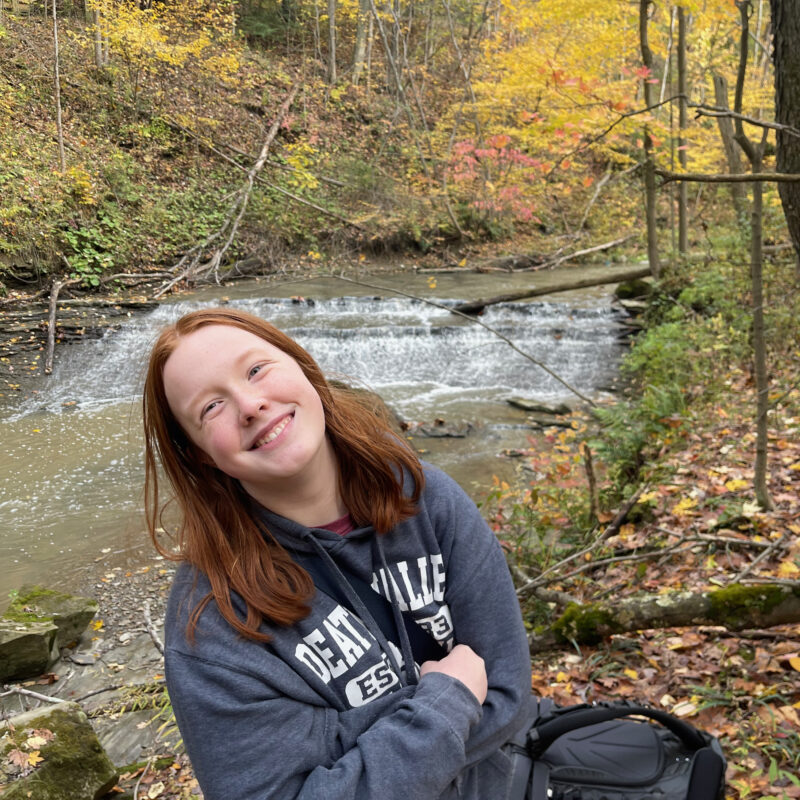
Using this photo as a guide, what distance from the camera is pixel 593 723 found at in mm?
1471

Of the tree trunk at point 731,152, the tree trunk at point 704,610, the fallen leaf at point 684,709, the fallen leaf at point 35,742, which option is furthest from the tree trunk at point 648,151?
the fallen leaf at point 35,742

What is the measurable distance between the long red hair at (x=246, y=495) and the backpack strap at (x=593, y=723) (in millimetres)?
594

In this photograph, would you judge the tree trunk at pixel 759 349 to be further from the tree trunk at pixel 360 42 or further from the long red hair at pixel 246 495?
the tree trunk at pixel 360 42

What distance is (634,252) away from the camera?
17094 millimetres

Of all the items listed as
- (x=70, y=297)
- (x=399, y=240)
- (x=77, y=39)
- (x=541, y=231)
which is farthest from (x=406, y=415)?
(x=77, y=39)

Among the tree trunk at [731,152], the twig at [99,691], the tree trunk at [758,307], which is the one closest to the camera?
the tree trunk at [758,307]

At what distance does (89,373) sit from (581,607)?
924 centimetres

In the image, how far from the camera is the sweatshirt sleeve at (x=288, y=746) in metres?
1.04

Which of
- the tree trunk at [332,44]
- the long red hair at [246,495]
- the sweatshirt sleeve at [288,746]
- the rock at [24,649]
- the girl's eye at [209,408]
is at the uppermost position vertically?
the tree trunk at [332,44]

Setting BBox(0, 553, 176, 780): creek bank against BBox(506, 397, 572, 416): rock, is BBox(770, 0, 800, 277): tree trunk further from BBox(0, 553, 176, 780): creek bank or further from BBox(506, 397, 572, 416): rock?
BBox(506, 397, 572, 416): rock

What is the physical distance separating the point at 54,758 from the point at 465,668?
2083 mm

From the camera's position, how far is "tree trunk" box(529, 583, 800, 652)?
7.84 feet

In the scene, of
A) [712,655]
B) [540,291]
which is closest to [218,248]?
[540,291]

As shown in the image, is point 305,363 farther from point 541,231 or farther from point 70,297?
point 541,231
